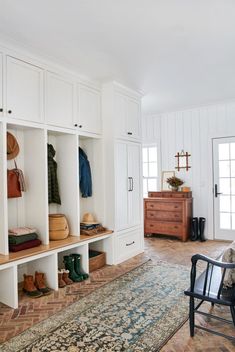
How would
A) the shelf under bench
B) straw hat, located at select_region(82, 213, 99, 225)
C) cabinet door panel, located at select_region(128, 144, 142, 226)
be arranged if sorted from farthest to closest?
cabinet door panel, located at select_region(128, 144, 142, 226), straw hat, located at select_region(82, 213, 99, 225), the shelf under bench

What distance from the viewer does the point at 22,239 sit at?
10.2ft

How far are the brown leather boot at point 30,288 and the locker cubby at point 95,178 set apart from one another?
140 cm

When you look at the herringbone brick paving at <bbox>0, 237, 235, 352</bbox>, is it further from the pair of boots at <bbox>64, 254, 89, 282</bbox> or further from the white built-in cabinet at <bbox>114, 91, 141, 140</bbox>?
the white built-in cabinet at <bbox>114, 91, 141, 140</bbox>

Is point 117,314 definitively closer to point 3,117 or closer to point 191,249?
point 3,117

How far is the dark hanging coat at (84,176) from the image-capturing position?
412 centimetres

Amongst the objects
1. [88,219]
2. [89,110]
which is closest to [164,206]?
[88,219]

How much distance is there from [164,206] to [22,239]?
335 cm

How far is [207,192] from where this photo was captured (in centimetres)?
579

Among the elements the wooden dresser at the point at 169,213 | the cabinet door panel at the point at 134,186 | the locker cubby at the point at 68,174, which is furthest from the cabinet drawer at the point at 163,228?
the locker cubby at the point at 68,174

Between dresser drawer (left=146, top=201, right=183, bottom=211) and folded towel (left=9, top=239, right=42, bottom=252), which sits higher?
dresser drawer (left=146, top=201, right=183, bottom=211)

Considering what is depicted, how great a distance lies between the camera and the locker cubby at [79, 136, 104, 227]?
4223 mm

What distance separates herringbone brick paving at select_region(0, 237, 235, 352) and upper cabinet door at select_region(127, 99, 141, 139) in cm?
205

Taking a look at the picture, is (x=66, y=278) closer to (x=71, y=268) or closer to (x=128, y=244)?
(x=71, y=268)

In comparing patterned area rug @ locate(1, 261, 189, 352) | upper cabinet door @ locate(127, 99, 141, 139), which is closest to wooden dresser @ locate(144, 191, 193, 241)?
upper cabinet door @ locate(127, 99, 141, 139)
